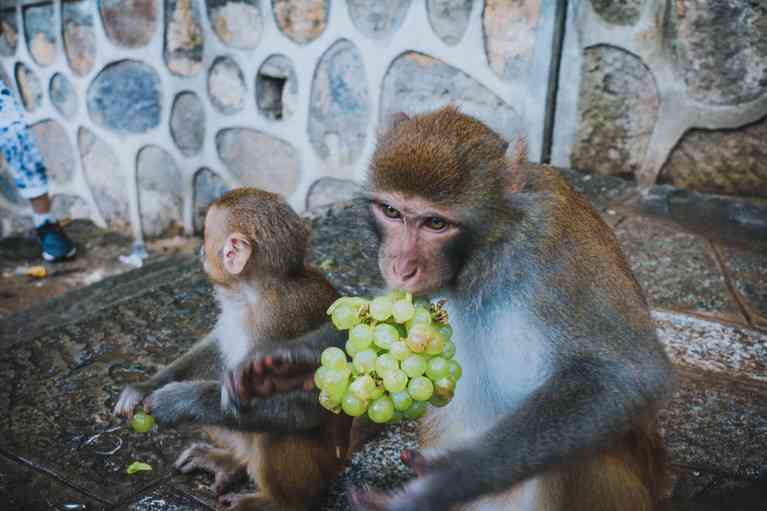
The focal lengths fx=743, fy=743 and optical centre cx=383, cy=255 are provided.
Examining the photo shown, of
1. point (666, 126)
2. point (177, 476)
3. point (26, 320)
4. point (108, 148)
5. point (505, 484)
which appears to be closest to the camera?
point (505, 484)

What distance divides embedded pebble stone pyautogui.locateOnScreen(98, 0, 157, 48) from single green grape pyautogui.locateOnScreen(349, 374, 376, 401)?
4803 mm

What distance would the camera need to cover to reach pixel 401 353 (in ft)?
5.94

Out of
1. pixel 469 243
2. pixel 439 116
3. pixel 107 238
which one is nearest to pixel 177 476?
pixel 469 243

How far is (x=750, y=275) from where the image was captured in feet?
11.9

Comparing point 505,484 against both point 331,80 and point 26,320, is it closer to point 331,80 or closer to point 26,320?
point 26,320

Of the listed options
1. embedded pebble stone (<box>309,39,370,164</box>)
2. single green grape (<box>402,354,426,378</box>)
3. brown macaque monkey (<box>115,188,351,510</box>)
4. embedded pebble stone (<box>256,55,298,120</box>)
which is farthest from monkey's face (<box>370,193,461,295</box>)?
embedded pebble stone (<box>256,55,298,120</box>)

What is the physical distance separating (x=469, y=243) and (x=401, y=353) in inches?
14.5

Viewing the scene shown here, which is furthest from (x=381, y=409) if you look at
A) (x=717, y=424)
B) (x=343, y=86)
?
(x=343, y=86)

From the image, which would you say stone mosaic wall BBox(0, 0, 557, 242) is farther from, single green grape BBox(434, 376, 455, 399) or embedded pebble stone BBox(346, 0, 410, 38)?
single green grape BBox(434, 376, 455, 399)

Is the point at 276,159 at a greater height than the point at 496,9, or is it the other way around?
the point at 496,9

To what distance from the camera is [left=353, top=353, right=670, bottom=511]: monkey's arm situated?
5.79 ft

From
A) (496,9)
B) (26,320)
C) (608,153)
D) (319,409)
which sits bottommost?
(26,320)

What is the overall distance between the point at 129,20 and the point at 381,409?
5.11m

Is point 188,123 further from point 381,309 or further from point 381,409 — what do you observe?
point 381,409
